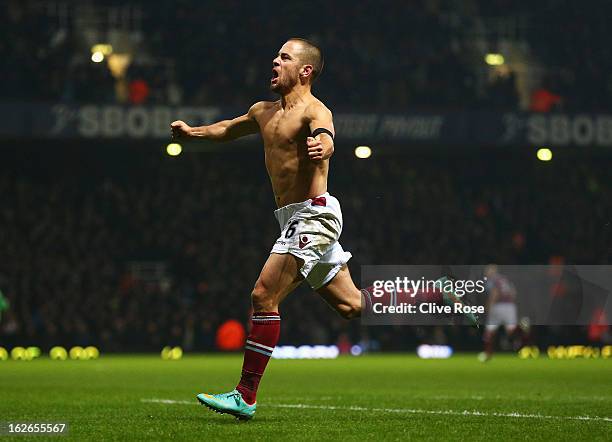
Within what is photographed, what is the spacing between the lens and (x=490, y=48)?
3145 cm

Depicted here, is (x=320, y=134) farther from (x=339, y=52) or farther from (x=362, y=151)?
(x=339, y=52)

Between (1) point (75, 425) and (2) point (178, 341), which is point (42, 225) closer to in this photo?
(2) point (178, 341)

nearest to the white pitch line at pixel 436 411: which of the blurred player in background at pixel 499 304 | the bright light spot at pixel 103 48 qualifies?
the blurred player in background at pixel 499 304

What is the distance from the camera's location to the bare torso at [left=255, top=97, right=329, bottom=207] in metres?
7.87

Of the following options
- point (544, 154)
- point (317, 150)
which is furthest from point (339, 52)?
point (317, 150)

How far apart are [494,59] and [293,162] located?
2365 cm

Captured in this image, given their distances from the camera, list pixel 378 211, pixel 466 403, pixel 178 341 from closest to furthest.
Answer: pixel 466 403, pixel 178 341, pixel 378 211

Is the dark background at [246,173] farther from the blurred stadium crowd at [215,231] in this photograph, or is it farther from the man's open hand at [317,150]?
the man's open hand at [317,150]

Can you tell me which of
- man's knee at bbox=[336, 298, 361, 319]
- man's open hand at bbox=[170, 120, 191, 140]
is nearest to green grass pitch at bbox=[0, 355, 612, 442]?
man's knee at bbox=[336, 298, 361, 319]

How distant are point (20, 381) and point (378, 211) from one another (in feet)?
56.9

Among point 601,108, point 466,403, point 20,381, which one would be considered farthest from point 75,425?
point 601,108

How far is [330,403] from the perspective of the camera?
988 cm

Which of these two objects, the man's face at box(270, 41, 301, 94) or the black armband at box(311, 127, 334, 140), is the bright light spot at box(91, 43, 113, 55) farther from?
the black armband at box(311, 127, 334, 140)

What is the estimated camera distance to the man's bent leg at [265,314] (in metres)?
7.59
